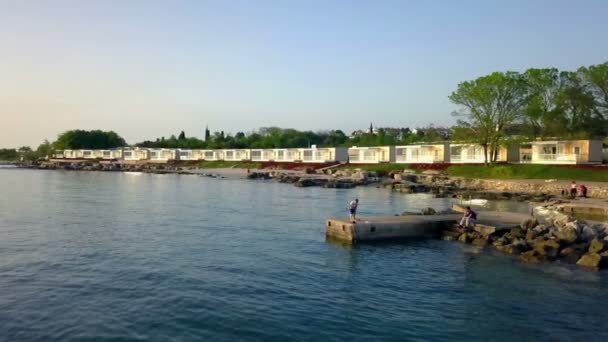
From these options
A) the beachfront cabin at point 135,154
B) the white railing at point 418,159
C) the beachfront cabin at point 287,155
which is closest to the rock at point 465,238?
the white railing at point 418,159

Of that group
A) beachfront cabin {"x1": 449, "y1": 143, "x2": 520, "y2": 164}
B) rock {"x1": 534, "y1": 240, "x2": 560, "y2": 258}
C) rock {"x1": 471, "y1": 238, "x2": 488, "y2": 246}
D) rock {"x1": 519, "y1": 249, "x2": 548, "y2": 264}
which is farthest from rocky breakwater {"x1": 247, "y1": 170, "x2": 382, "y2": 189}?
rock {"x1": 519, "y1": 249, "x2": 548, "y2": 264}

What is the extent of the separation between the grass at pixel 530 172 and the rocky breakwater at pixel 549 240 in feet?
109

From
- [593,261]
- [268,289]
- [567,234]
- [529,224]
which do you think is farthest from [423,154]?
[268,289]

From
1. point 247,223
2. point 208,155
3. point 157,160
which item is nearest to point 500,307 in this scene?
point 247,223

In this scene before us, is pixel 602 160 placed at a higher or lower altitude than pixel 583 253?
higher

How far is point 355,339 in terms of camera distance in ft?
46.3

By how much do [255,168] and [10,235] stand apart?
95.7 meters

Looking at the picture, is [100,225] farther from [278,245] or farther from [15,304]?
[15,304]

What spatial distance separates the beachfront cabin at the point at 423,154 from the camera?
296ft

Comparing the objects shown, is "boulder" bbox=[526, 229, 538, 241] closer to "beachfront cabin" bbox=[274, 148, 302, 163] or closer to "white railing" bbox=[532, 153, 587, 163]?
"white railing" bbox=[532, 153, 587, 163]

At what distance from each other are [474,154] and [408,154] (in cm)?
1654

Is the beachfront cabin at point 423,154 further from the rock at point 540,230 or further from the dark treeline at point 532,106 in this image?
the rock at point 540,230

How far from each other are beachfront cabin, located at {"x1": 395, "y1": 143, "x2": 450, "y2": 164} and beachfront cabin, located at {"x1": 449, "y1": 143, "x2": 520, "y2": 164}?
57.6 inches

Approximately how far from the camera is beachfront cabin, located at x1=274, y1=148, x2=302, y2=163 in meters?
129
